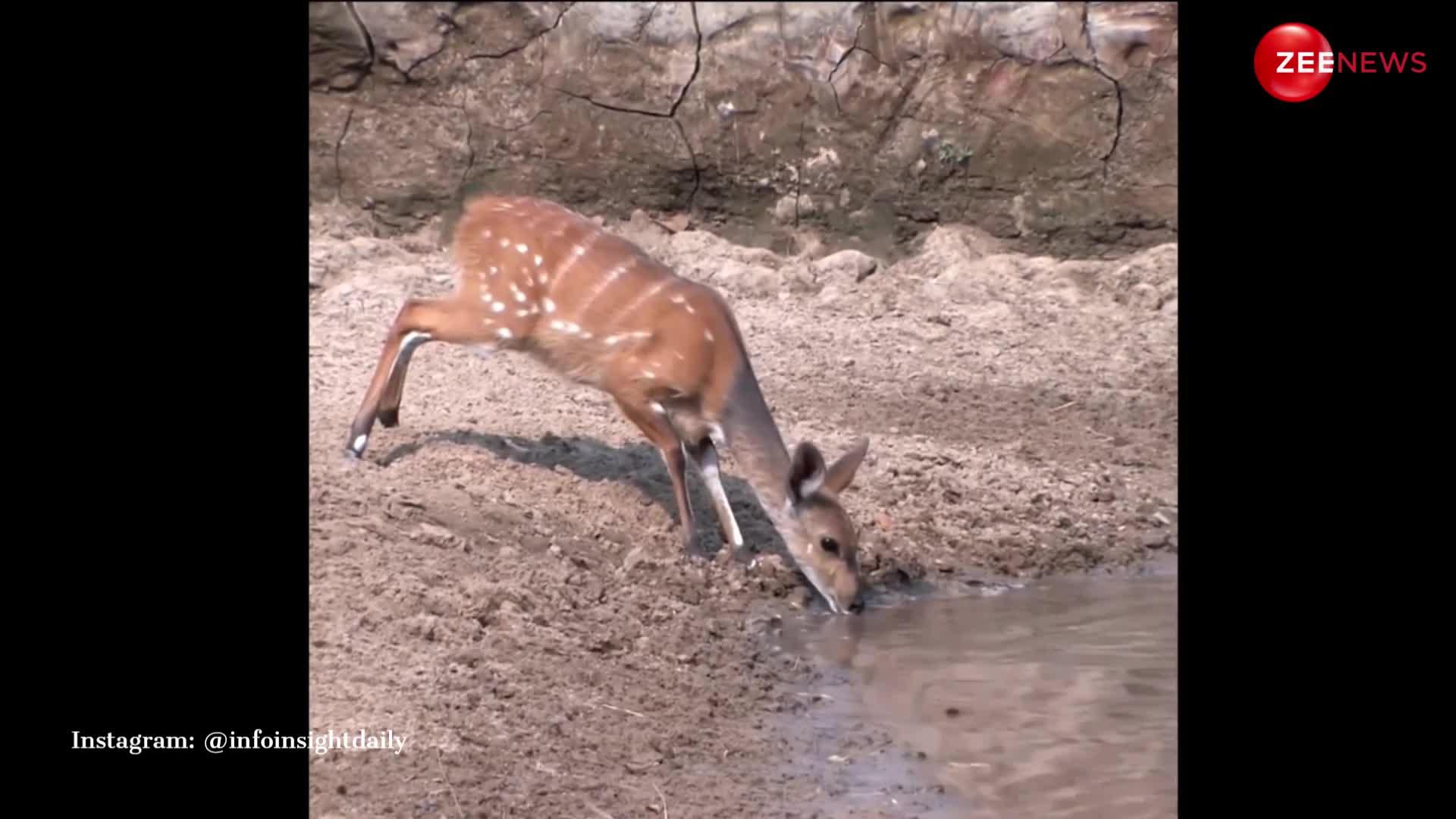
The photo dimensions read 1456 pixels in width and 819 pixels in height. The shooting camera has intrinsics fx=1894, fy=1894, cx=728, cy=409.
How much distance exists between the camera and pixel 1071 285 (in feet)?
32.2

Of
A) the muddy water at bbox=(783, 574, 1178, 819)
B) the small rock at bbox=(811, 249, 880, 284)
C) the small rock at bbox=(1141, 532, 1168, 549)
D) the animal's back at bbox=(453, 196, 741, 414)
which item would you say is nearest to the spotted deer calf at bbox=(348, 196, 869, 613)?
the animal's back at bbox=(453, 196, 741, 414)

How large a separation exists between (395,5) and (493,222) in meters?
3.27

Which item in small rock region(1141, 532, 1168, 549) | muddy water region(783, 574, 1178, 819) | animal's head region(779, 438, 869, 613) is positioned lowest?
small rock region(1141, 532, 1168, 549)

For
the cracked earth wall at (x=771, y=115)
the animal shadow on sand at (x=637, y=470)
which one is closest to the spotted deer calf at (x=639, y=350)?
the animal shadow on sand at (x=637, y=470)

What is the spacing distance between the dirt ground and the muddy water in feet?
0.33

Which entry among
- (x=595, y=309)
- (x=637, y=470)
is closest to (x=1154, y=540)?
(x=637, y=470)

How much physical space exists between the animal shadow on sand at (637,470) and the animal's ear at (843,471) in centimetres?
41

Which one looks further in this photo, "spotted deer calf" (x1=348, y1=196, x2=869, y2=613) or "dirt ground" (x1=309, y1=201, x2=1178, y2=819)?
"spotted deer calf" (x1=348, y1=196, x2=869, y2=613)

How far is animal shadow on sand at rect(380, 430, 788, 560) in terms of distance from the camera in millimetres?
7055

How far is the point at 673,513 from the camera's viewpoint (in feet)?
23.1

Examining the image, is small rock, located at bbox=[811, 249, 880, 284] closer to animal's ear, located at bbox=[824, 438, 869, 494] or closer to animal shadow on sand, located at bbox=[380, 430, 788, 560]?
animal shadow on sand, located at bbox=[380, 430, 788, 560]

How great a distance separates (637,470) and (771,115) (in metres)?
3.32
